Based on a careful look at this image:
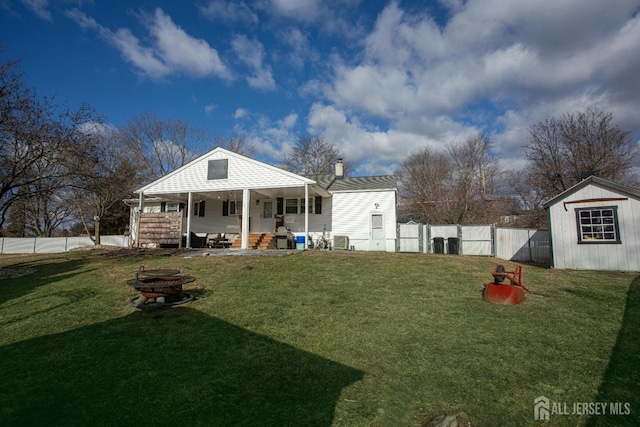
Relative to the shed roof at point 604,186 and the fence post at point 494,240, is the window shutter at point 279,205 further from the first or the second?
the shed roof at point 604,186

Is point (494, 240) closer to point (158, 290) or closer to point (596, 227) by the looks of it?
point (596, 227)

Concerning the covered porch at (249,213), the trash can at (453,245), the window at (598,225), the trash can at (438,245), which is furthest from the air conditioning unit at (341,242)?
the window at (598,225)

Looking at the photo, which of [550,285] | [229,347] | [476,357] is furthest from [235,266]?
[550,285]

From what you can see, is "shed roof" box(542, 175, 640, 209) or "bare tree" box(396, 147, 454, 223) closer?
"shed roof" box(542, 175, 640, 209)

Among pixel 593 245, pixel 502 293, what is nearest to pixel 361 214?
pixel 593 245

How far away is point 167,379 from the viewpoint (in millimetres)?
3824

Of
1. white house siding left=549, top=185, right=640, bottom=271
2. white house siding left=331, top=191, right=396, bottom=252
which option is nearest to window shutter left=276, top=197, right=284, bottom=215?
white house siding left=331, top=191, right=396, bottom=252

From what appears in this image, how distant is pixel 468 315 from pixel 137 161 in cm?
3480

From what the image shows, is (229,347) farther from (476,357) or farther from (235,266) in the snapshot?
(235,266)

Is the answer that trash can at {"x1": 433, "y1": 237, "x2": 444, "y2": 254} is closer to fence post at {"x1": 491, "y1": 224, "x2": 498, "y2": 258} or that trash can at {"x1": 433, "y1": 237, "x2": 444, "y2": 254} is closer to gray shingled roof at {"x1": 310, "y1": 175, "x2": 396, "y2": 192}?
fence post at {"x1": 491, "y1": 224, "x2": 498, "y2": 258}

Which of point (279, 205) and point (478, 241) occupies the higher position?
point (279, 205)

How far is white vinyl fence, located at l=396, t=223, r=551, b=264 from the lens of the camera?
607 inches

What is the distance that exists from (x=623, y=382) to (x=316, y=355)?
11.8ft

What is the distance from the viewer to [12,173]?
10.6m
